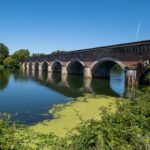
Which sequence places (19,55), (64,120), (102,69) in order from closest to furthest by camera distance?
(64,120) < (102,69) < (19,55)

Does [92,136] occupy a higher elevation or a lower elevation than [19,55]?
lower

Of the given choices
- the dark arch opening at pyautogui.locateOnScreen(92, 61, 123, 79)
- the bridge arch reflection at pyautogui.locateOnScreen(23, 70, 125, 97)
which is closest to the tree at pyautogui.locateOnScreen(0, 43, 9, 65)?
the dark arch opening at pyautogui.locateOnScreen(92, 61, 123, 79)

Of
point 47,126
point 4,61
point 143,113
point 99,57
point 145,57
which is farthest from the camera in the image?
point 4,61

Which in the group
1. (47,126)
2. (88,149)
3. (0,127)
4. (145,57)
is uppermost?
(145,57)

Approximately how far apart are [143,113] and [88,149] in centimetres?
529

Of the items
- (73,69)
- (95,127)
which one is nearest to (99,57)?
(73,69)

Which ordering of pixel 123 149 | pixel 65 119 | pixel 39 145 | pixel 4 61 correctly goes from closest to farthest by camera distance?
pixel 39 145
pixel 123 149
pixel 65 119
pixel 4 61

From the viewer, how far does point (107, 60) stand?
46.8m

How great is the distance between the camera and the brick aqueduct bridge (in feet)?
124

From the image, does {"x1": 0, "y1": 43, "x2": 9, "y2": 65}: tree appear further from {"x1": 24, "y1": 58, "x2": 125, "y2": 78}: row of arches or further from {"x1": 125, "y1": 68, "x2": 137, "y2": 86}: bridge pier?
{"x1": 125, "y1": 68, "x2": 137, "y2": 86}: bridge pier

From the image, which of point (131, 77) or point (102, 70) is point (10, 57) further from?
point (131, 77)

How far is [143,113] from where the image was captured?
11227mm

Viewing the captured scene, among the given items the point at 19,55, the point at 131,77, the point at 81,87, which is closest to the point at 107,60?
the point at 131,77

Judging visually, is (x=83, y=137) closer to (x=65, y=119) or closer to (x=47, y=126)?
(x=47, y=126)
